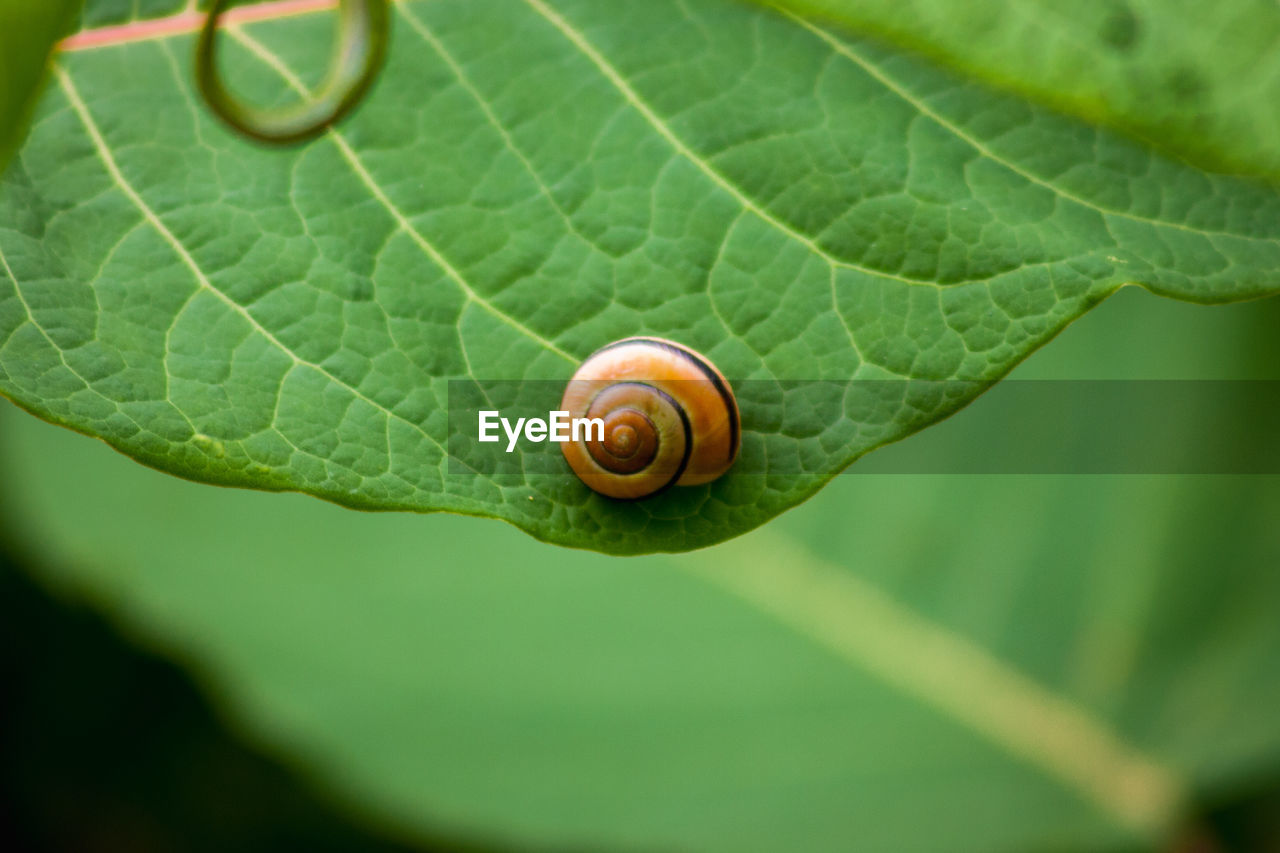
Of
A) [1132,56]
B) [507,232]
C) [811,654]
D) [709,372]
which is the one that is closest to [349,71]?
[507,232]

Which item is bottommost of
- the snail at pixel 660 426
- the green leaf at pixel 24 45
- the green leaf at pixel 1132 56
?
the green leaf at pixel 24 45

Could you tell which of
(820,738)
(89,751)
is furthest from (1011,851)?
(89,751)

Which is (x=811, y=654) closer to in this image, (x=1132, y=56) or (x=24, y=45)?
(x=1132, y=56)

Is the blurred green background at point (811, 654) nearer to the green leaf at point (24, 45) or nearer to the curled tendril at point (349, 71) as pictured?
the curled tendril at point (349, 71)

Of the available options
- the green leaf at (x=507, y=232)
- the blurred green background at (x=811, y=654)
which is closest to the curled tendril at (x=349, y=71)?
the green leaf at (x=507, y=232)

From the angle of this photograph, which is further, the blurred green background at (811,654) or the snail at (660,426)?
the blurred green background at (811,654)

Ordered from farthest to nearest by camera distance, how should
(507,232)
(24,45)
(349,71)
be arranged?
(507,232), (349,71), (24,45)

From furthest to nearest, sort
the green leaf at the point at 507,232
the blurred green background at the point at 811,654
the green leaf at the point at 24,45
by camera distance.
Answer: the blurred green background at the point at 811,654
the green leaf at the point at 507,232
the green leaf at the point at 24,45

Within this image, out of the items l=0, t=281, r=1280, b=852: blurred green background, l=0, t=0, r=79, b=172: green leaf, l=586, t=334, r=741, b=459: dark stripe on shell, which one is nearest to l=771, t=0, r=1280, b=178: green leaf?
l=586, t=334, r=741, b=459: dark stripe on shell
